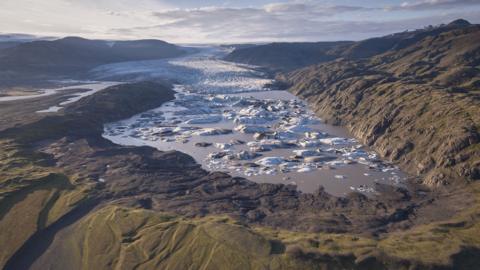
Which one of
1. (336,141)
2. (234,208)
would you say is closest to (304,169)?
(234,208)

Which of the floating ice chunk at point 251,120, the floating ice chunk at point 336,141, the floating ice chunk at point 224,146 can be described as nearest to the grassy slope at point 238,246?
the floating ice chunk at point 224,146

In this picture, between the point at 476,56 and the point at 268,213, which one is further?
the point at 476,56

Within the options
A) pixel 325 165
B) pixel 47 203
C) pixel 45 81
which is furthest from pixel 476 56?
pixel 45 81

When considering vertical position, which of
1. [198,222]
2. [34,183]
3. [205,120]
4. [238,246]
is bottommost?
[205,120]

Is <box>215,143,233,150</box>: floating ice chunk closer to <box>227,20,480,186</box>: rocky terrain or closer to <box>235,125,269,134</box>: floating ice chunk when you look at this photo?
<box>235,125,269,134</box>: floating ice chunk

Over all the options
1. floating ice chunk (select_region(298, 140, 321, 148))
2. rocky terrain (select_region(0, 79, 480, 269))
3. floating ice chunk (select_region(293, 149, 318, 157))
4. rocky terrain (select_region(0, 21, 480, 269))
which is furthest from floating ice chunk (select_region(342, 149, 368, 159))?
rocky terrain (select_region(0, 79, 480, 269))

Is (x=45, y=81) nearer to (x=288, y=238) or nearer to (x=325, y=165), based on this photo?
(x=325, y=165)

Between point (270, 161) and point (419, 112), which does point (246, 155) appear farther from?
point (419, 112)
